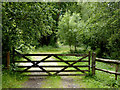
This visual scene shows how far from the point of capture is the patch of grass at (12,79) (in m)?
6.18

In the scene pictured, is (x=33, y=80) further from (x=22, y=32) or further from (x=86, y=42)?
(x=86, y=42)

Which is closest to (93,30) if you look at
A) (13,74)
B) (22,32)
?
(22,32)

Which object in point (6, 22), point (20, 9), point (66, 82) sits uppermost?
point (20, 9)

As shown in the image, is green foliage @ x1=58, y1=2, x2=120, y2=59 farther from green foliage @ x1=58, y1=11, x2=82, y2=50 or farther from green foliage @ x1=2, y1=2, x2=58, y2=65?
green foliage @ x1=2, y1=2, x2=58, y2=65

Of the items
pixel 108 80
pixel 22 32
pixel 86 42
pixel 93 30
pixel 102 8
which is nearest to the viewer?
pixel 108 80

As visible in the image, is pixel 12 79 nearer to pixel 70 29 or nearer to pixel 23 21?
pixel 23 21

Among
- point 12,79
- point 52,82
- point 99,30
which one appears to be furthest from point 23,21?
point 99,30

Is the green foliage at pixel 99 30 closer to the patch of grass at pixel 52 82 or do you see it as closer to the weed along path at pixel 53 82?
the weed along path at pixel 53 82

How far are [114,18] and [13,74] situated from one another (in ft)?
28.6

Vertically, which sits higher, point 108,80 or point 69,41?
point 69,41

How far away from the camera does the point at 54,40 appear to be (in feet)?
101

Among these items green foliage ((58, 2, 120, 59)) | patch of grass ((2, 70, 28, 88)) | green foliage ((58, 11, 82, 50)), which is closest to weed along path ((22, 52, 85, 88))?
patch of grass ((2, 70, 28, 88))

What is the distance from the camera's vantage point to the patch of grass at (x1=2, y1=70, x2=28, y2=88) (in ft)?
20.3

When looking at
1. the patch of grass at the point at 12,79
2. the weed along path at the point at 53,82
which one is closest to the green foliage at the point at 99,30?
the weed along path at the point at 53,82
